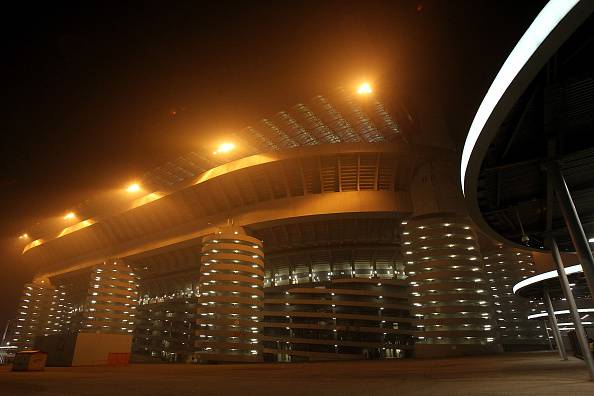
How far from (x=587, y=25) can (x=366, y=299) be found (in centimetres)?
5260

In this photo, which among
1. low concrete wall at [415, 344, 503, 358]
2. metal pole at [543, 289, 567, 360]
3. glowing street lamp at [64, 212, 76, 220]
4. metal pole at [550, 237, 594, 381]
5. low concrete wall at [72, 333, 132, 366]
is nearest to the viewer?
metal pole at [550, 237, 594, 381]

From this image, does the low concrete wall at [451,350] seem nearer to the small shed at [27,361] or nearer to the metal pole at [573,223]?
the metal pole at [573,223]

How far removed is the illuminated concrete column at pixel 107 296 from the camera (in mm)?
64188

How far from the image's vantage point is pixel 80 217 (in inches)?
2621

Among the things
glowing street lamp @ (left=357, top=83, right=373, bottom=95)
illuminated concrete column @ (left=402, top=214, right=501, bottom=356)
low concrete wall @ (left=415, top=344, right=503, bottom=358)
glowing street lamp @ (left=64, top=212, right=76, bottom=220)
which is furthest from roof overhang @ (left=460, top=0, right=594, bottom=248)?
glowing street lamp @ (left=64, top=212, right=76, bottom=220)

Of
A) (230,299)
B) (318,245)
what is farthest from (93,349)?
(318,245)

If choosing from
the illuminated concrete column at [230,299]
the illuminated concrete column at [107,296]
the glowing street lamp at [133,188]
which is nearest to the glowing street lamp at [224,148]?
the illuminated concrete column at [230,299]

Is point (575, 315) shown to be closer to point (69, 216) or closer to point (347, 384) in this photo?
point (347, 384)

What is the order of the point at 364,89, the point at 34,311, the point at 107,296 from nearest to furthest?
the point at 364,89, the point at 107,296, the point at 34,311

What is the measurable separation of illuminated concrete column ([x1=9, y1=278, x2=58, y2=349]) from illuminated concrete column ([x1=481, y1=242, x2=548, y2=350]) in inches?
3746

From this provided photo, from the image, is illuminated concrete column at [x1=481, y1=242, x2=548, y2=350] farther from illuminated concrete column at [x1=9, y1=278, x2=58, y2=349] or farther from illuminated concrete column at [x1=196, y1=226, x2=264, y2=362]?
illuminated concrete column at [x1=9, y1=278, x2=58, y2=349]

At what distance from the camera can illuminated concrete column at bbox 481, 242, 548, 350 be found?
61.7 metres

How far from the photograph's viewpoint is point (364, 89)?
3425 centimetres

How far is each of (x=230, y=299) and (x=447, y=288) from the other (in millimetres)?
26472
